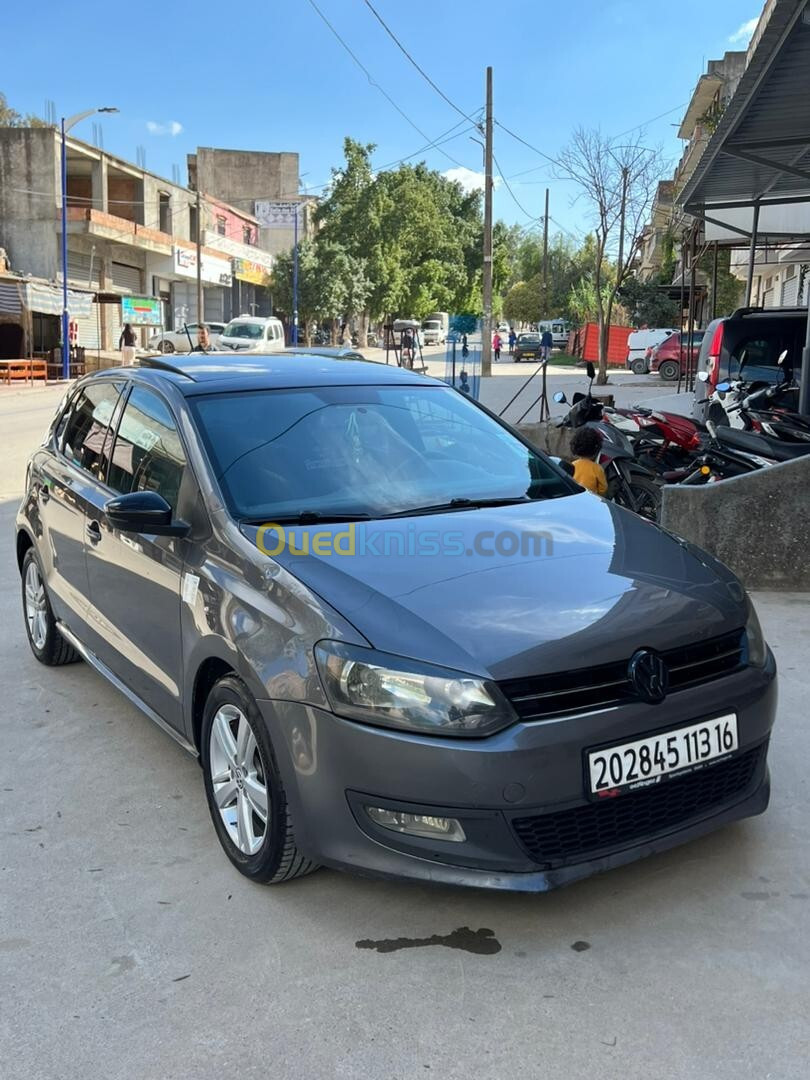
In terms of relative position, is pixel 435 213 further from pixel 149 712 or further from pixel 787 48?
pixel 149 712

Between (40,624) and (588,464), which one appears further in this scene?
(588,464)

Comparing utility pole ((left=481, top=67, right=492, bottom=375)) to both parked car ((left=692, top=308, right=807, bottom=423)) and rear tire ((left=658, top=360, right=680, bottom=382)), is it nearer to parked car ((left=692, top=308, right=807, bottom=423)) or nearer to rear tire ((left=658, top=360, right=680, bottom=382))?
rear tire ((left=658, top=360, right=680, bottom=382))

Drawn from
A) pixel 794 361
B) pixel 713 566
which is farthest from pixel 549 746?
pixel 794 361

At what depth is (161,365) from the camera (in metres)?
4.30

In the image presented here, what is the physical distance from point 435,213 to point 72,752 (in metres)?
51.6

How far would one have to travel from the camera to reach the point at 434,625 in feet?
8.75

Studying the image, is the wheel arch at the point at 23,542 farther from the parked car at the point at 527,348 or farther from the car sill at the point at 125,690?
the parked car at the point at 527,348

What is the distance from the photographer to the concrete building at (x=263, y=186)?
223 ft

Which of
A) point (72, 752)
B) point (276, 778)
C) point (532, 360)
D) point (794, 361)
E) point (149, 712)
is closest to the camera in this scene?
point (276, 778)

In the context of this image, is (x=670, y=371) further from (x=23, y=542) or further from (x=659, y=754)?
(x=659, y=754)

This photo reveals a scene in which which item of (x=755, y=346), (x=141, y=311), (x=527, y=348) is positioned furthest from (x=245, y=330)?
(x=755, y=346)

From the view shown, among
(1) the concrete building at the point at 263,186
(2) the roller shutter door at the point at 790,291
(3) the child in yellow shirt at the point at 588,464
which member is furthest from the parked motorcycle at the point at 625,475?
(1) the concrete building at the point at 263,186

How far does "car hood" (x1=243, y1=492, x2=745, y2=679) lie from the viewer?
263 centimetres

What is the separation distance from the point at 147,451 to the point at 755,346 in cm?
797
